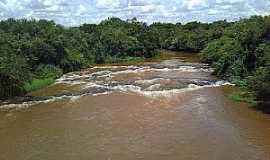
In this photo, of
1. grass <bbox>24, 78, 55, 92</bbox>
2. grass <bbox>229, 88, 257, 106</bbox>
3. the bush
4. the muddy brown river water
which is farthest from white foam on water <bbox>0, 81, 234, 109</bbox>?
the bush

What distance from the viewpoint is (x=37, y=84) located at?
3700 cm

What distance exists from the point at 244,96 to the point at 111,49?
32.6 m

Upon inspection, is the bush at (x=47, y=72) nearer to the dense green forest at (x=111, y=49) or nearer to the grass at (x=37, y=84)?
the dense green forest at (x=111, y=49)

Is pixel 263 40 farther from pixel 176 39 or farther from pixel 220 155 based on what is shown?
pixel 176 39

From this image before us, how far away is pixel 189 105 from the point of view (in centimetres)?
2952

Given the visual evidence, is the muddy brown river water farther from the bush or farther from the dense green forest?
the bush

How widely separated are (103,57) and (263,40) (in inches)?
1007

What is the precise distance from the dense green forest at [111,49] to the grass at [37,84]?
108mm

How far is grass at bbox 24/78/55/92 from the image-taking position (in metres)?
35.2

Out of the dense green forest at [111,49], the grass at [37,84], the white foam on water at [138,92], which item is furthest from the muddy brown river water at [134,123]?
the dense green forest at [111,49]

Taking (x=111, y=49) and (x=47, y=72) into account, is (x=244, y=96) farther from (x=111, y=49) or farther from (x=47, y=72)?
(x=111, y=49)

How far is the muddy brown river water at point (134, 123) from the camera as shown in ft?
67.9

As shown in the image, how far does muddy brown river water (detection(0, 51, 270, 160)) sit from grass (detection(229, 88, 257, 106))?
1.91 feet

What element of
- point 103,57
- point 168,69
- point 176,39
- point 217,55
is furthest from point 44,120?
point 176,39
